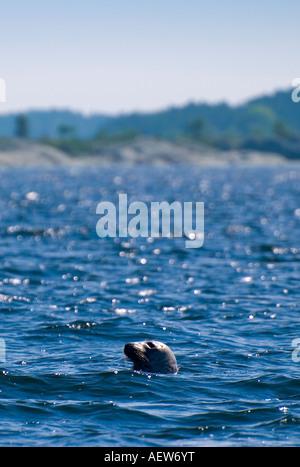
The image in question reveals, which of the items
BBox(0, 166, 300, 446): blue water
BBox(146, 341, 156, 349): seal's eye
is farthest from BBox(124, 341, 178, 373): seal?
BBox(0, 166, 300, 446): blue water

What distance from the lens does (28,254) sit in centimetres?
3897

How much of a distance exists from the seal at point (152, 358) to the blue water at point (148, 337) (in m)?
0.30

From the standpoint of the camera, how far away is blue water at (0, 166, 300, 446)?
14.7 meters

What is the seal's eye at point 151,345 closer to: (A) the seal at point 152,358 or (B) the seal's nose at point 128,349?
(A) the seal at point 152,358

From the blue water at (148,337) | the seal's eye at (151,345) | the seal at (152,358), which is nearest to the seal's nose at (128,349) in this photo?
the seal at (152,358)

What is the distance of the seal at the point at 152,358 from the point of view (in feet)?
59.6

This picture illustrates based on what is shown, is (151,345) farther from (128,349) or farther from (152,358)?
(128,349)

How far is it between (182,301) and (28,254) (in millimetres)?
14534

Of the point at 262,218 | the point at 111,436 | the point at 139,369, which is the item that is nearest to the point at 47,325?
the point at 139,369

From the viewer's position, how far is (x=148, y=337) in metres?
21.6

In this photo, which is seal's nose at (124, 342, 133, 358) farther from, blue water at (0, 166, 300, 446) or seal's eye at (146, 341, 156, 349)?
seal's eye at (146, 341, 156, 349)

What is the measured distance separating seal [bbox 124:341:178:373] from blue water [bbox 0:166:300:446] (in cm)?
30
